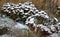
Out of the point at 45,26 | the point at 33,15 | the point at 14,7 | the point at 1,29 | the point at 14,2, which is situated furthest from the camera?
the point at 14,2

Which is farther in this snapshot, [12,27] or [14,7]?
[14,7]

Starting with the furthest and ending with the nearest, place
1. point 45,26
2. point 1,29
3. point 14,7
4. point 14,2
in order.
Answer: point 14,2 → point 14,7 → point 45,26 → point 1,29

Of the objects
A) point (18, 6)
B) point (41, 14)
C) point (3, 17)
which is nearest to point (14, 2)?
point (18, 6)

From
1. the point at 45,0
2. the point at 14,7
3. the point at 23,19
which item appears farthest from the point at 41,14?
the point at 45,0

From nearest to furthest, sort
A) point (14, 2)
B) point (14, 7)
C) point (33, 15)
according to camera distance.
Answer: point (33, 15) → point (14, 7) → point (14, 2)

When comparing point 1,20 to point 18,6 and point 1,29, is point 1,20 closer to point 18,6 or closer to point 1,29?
point 1,29

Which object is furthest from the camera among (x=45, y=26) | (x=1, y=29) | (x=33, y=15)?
(x=33, y=15)

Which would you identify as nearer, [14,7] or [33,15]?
[33,15]

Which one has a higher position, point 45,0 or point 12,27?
point 45,0

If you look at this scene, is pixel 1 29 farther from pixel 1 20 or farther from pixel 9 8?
pixel 9 8
